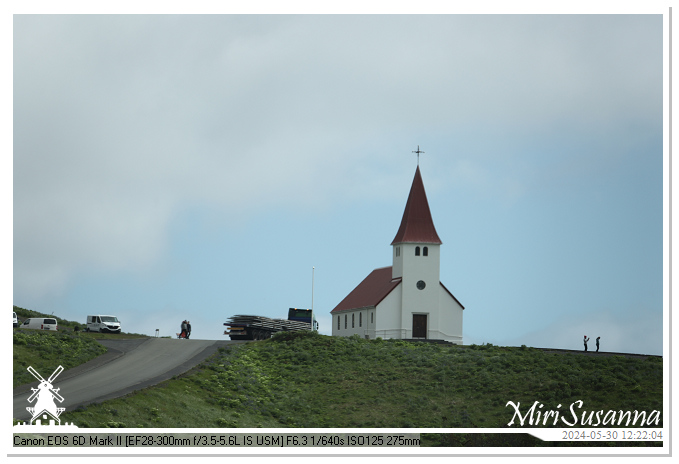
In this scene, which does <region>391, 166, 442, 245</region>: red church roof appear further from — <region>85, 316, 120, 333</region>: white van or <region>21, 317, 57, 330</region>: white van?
<region>21, 317, 57, 330</region>: white van

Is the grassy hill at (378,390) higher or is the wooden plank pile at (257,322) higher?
the wooden plank pile at (257,322)

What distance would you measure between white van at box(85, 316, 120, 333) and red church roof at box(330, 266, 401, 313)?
61.1 ft

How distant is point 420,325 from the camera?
5462 centimetres

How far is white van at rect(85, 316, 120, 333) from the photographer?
189ft

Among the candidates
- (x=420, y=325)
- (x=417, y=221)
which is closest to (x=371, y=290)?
(x=420, y=325)

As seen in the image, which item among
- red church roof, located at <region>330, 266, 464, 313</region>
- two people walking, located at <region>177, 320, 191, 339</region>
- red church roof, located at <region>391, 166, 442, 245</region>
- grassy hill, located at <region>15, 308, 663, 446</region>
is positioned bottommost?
grassy hill, located at <region>15, 308, 663, 446</region>

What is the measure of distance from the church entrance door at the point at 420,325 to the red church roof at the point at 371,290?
278 cm

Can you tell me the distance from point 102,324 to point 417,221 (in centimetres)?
2513

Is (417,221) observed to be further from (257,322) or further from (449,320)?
(257,322)

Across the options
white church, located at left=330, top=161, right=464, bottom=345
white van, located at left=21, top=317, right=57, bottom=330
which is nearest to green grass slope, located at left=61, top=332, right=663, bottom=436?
white church, located at left=330, top=161, right=464, bottom=345

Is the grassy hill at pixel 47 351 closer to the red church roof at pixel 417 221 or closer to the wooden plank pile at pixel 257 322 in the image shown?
the wooden plank pile at pixel 257 322

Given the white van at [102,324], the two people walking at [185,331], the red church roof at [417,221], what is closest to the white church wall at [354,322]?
the red church roof at [417,221]

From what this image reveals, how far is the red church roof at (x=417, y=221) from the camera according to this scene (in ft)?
181
